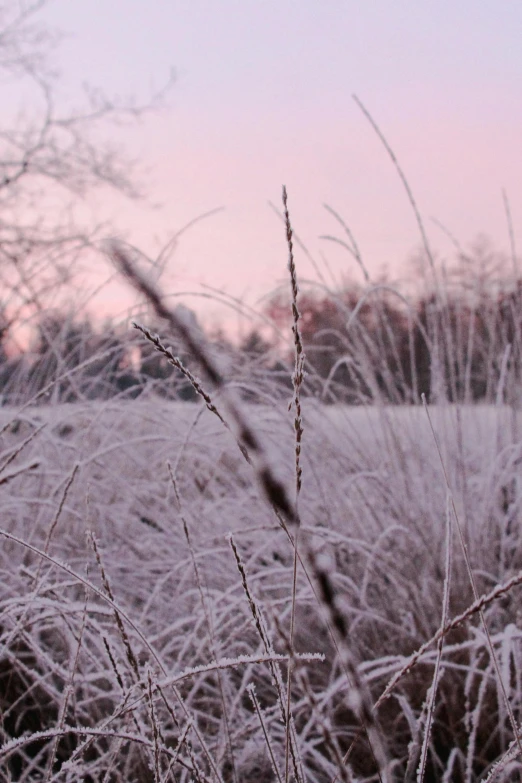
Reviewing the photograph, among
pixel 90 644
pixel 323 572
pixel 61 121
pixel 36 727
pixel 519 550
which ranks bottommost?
pixel 36 727

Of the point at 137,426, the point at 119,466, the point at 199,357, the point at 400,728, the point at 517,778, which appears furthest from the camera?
the point at 137,426

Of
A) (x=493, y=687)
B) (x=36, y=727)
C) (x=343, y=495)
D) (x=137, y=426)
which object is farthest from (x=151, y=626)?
(x=137, y=426)

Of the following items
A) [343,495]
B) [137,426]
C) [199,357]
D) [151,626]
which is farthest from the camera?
[137,426]

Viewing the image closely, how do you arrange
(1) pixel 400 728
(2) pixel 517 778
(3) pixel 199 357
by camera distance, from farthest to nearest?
(1) pixel 400 728, (2) pixel 517 778, (3) pixel 199 357

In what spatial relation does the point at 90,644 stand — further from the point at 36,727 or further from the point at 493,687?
the point at 493,687

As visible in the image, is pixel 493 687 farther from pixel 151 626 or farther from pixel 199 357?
pixel 199 357

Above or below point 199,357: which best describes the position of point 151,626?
below

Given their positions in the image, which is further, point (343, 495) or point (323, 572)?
point (343, 495)

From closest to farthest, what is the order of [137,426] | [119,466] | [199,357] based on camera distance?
1. [199,357]
2. [119,466]
3. [137,426]

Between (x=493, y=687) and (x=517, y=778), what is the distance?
12cm

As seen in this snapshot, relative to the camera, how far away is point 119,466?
6.15ft

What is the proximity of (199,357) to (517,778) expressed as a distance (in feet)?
3.45

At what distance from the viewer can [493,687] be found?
112 centimetres

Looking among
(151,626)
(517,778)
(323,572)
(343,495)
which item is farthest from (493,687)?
(323,572)
